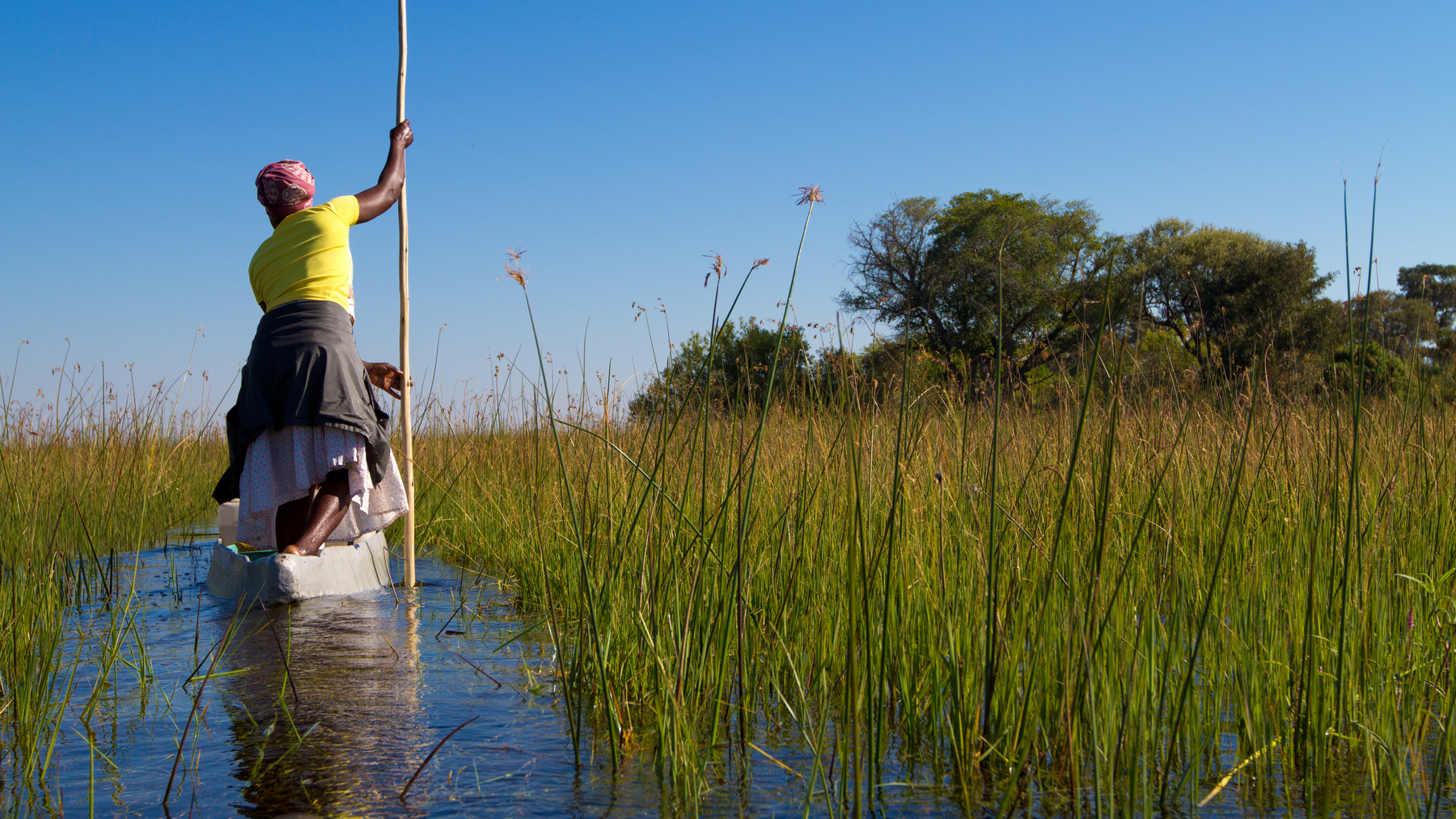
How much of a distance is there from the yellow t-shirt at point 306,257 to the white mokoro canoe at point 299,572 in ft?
3.53

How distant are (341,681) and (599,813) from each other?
1.18m

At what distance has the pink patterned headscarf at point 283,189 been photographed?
3861 millimetres

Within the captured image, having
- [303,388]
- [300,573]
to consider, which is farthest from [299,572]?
[303,388]

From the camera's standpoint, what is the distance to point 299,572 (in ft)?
11.4

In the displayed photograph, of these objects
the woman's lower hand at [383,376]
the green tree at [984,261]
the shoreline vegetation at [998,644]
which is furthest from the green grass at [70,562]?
the green tree at [984,261]

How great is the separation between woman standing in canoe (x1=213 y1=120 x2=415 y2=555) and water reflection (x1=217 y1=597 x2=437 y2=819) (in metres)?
0.75

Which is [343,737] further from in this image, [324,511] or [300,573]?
[324,511]

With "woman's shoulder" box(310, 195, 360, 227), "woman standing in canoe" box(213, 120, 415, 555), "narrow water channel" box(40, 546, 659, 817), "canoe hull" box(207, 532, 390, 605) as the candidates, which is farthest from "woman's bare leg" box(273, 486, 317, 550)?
"woman's shoulder" box(310, 195, 360, 227)

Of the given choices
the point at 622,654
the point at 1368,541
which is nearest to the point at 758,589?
the point at 622,654

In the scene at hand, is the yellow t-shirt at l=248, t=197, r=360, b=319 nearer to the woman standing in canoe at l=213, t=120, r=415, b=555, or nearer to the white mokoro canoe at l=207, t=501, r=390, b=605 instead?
the woman standing in canoe at l=213, t=120, r=415, b=555

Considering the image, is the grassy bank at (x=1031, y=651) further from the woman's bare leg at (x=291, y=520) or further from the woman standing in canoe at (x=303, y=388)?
the woman's bare leg at (x=291, y=520)

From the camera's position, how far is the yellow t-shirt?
3.72m

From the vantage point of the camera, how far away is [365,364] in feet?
13.7

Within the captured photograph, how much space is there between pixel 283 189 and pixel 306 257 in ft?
1.30
